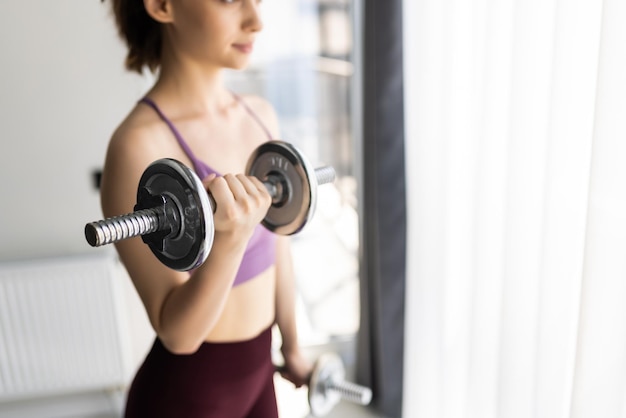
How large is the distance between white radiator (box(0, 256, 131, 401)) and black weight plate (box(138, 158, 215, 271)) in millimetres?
1249

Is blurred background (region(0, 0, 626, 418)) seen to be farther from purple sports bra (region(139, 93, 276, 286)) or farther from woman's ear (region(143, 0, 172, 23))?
woman's ear (region(143, 0, 172, 23))

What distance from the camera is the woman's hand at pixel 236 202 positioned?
2.27 ft

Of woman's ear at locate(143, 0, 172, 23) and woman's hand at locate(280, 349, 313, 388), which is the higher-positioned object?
woman's ear at locate(143, 0, 172, 23)

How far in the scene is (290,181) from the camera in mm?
852

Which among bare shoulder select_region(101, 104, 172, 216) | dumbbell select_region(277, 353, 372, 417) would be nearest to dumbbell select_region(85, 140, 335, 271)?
bare shoulder select_region(101, 104, 172, 216)

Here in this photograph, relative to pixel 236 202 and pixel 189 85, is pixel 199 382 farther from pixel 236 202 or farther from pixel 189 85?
pixel 189 85

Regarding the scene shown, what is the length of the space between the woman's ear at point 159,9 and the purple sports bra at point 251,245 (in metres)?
0.13

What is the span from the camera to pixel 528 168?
1023mm

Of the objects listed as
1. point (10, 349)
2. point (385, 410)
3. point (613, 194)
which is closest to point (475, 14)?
point (613, 194)

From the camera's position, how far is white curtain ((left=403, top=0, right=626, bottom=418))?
0.86 metres

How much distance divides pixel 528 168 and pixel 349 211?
1.13 meters

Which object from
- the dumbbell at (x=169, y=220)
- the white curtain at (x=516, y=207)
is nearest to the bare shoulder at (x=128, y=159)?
the dumbbell at (x=169, y=220)

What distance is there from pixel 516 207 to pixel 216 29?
24.0 inches

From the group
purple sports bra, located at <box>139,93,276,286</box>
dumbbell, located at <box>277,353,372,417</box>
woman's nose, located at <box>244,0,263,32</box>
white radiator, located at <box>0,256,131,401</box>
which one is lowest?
white radiator, located at <box>0,256,131,401</box>
